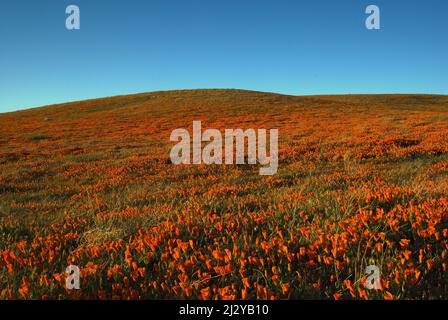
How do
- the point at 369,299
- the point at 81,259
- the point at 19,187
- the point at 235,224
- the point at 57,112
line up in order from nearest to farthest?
the point at 369,299
the point at 81,259
the point at 235,224
the point at 19,187
the point at 57,112

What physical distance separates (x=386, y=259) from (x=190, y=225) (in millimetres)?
2723

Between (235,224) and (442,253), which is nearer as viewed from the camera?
(442,253)

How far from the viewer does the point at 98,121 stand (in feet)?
140

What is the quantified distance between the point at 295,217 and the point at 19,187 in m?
10.7

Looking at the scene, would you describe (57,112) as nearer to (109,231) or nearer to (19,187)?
(19,187)

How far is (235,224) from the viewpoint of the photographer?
4.70m

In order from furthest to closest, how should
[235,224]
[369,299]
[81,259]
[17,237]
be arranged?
[17,237] → [235,224] → [81,259] → [369,299]

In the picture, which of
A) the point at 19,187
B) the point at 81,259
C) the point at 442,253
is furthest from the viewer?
the point at 19,187

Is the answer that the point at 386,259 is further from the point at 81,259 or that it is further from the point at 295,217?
the point at 81,259
